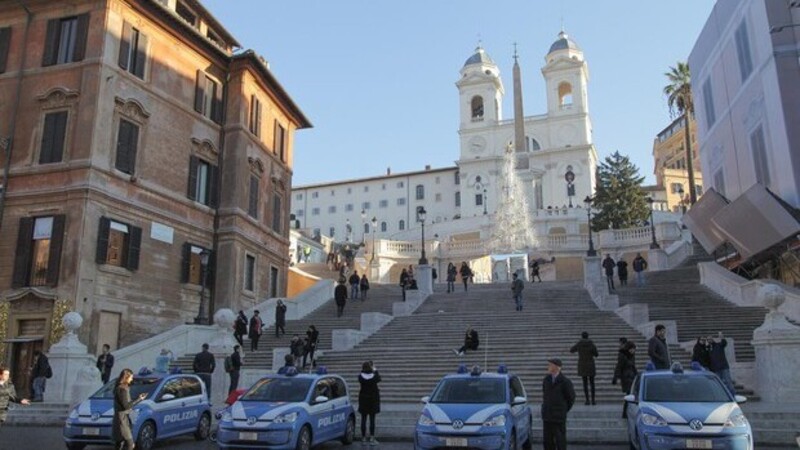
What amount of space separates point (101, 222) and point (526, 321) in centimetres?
1519

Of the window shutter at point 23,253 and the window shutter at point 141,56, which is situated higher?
the window shutter at point 141,56

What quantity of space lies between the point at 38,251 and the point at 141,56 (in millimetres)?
8539

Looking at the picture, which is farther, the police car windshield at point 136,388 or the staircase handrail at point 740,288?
the staircase handrail at point 740,288

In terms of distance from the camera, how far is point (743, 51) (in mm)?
28828

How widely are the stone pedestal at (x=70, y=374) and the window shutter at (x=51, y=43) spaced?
11.6 metres

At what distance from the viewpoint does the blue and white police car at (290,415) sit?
10992 millimetres

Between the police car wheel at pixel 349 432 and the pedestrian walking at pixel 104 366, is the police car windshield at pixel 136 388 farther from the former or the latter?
the pedestrian walking at pixel 104 366

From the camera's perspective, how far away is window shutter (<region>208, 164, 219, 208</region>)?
30031 mm

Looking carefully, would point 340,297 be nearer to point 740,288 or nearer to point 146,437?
point 740,288

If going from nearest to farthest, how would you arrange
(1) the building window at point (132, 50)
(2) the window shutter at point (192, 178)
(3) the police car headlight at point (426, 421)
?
(3) the police car headlight at point (426, 421), (1) the building window at point (132, 50), (2) the window shutter at point (192, 178)

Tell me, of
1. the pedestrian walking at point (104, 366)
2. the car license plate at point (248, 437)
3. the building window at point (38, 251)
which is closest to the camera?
the car license plate at point (248, 437)

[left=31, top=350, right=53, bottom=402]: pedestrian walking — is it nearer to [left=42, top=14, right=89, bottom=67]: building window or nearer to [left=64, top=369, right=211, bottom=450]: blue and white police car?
[left=64, top=369, right=211, bottom=450]: blue and white police car

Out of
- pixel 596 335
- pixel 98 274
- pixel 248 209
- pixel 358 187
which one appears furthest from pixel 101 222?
pixel 358 187

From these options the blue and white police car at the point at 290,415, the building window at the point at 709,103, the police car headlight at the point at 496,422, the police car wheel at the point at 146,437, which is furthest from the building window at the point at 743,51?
the police car wheel at the point at 146,437
